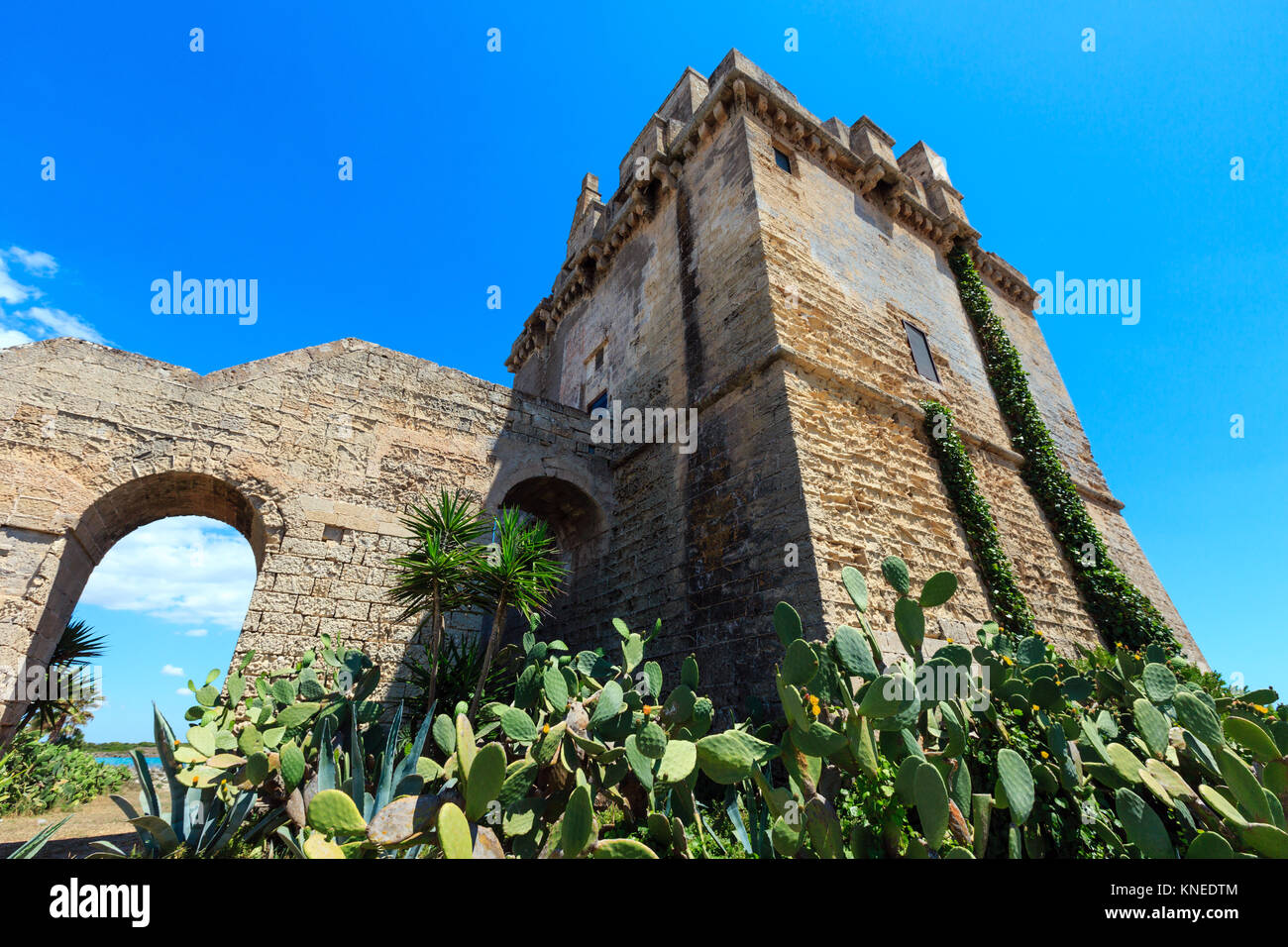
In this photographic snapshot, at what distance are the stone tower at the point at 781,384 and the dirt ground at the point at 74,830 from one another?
16.5ft

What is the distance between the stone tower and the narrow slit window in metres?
0.06

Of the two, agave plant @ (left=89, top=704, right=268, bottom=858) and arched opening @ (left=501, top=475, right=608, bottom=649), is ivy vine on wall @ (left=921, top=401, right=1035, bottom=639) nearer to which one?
arched opening @ (left=501, top=475, right=608, bottom=649)

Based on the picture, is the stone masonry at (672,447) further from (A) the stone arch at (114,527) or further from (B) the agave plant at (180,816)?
(B) the agave plant at (180,816)

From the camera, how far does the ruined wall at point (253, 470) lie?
16.9 feet

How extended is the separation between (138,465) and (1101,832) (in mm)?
8547

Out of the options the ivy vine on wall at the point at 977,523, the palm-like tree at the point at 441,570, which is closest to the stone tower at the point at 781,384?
the ivy vine on wall at the point at 977,523

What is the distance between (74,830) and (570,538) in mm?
6201

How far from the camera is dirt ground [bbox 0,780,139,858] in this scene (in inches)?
148

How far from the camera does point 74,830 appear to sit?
4.91m

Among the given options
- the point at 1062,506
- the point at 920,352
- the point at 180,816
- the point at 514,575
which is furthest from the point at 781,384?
the point at 180,816

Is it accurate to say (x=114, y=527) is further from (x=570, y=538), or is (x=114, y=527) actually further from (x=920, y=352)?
(x=920, y=352)
